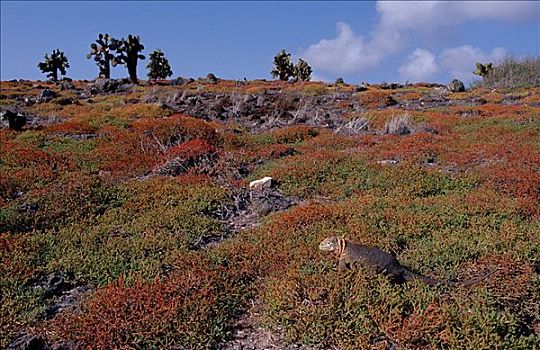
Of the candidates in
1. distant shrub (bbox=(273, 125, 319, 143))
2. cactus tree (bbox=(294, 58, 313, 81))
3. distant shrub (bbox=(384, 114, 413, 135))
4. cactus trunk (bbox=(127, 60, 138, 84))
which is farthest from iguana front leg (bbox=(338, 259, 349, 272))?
cactus tree (bbox=(294, 58, 313, 81))

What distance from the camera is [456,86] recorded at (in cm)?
4506

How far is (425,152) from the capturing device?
16.0 m

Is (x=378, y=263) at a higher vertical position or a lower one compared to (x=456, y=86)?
lower

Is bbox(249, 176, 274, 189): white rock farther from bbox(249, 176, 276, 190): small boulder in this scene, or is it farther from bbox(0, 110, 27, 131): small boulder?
bbox(0, 110, 27, 131): small boulder

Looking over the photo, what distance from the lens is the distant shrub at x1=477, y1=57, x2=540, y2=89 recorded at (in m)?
48.8

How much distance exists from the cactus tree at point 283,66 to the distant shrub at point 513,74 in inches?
990

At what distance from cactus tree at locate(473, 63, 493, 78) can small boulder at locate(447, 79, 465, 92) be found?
37.8ft

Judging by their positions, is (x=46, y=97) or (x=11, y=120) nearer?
(x=11, y=120)

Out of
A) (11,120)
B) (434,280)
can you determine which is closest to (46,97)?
(11,120)

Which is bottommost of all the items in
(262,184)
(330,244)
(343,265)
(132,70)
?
(343,265)

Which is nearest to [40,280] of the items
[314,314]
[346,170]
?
[314,314]

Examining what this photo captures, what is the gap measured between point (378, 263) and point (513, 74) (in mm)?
50945

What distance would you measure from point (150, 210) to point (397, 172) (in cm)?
631

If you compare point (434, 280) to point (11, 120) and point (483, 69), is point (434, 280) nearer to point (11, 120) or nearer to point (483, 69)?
point (11, 120)
